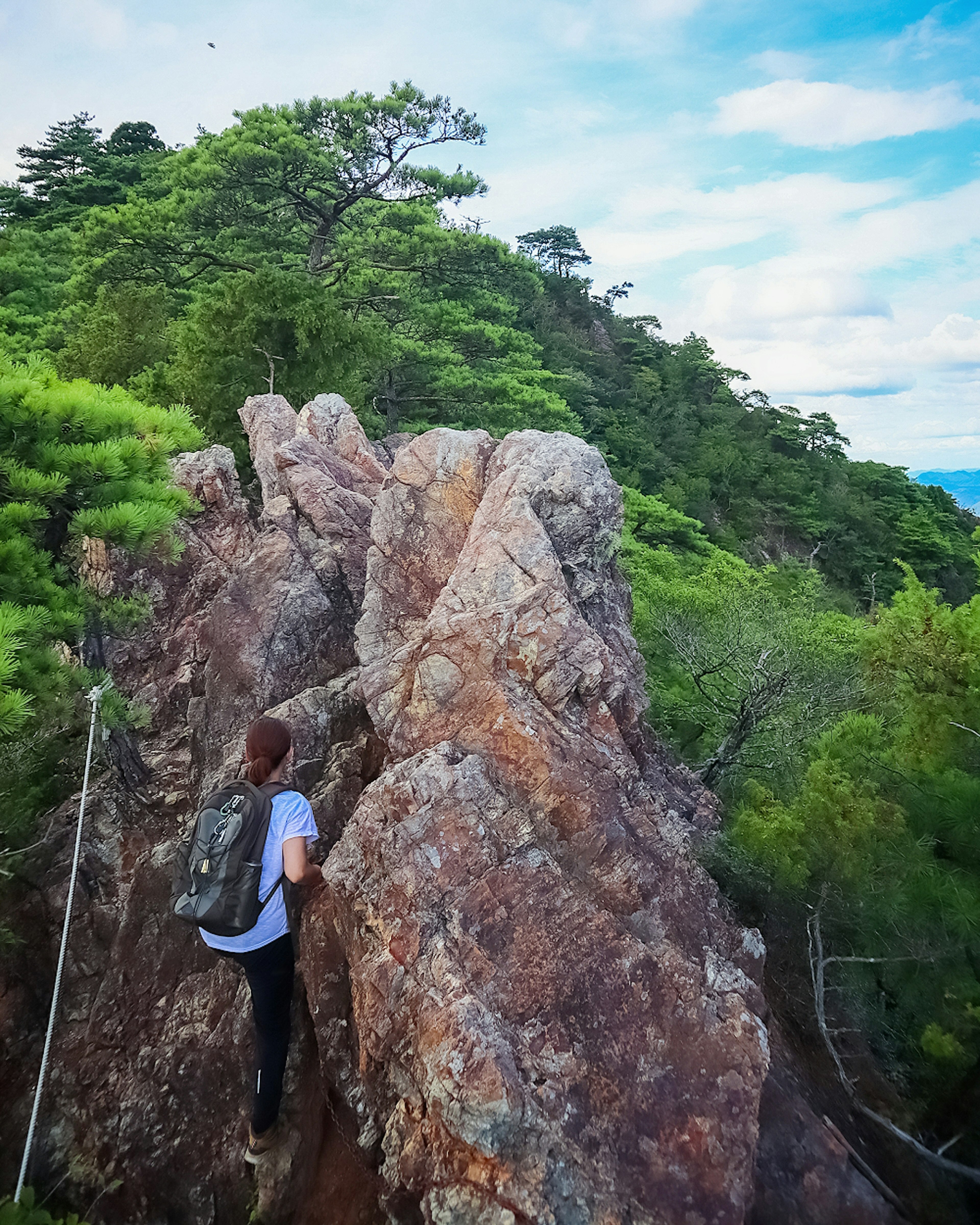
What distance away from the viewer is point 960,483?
4556cm

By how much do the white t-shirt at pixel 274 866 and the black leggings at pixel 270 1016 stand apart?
7 cm

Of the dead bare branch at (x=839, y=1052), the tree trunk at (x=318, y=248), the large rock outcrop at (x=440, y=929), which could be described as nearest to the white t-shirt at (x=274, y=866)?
the large rock outcrop at (x=440, y=929)

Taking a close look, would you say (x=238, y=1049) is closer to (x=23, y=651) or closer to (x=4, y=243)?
(x=23, y=651)

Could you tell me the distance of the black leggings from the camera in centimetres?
395

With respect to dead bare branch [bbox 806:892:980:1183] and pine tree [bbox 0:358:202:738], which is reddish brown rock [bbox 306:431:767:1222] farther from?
pine tree [bbox 0:358:202:738]

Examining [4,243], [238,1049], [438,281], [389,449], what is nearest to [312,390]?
[389,449]

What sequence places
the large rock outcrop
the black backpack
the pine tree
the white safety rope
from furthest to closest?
the pine tree
the large rock outcrop
the black backpack
the white safety rope

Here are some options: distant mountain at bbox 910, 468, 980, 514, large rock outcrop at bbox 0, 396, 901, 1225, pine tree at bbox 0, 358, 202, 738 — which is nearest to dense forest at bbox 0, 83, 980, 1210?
pine tree at bbox 0, 358, 202, 738

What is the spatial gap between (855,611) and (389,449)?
23860mm

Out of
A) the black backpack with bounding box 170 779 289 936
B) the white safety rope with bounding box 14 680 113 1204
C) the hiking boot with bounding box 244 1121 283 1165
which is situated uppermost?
the black backpack with bounding box 170 779 289 936

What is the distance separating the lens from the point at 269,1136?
448cm

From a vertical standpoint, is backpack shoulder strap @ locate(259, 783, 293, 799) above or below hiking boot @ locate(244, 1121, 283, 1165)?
→ above

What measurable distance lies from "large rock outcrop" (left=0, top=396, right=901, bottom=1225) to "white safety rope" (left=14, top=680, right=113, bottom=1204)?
19 centimetres

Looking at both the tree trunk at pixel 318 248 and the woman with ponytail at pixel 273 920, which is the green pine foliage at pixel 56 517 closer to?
the woman with ponytail at pixel 273 920
